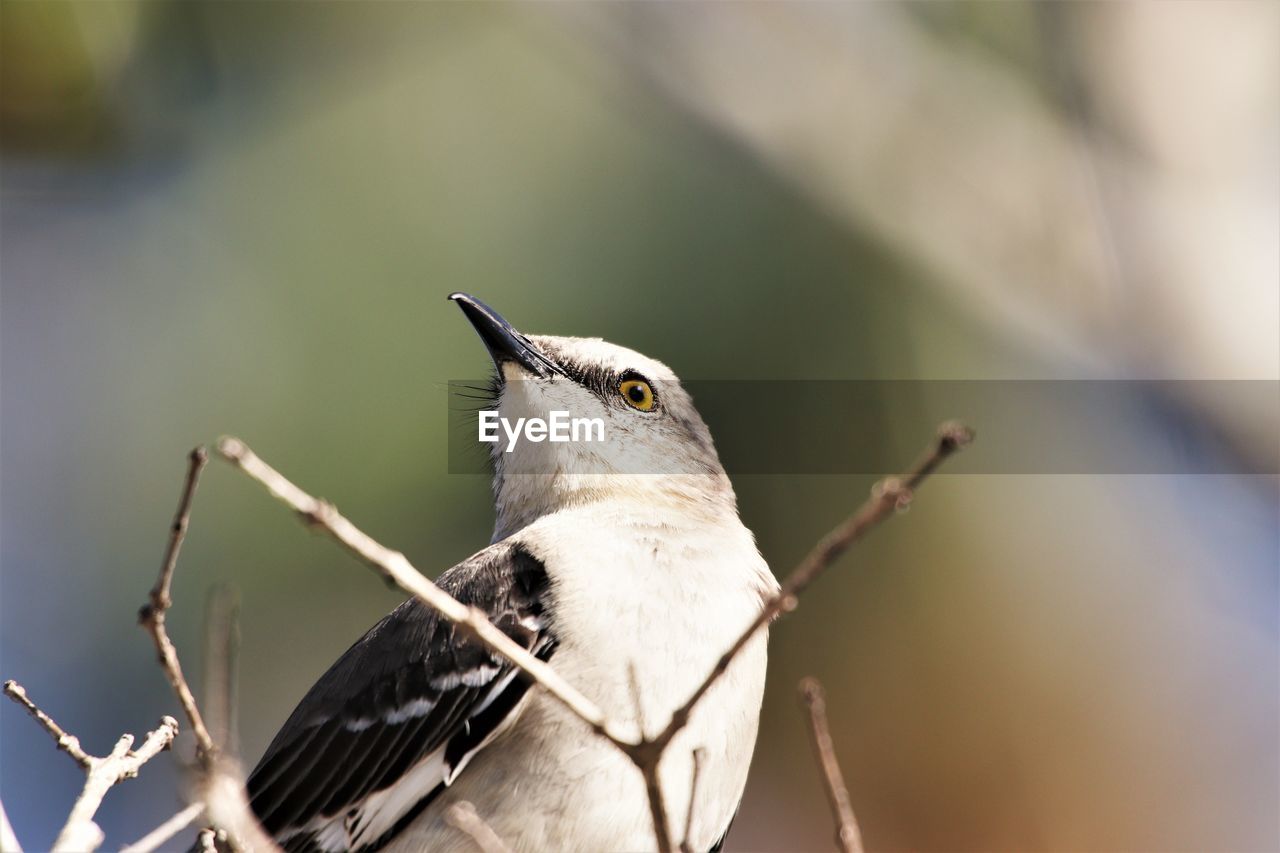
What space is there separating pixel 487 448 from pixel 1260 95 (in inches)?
143

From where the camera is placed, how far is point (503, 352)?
499cm

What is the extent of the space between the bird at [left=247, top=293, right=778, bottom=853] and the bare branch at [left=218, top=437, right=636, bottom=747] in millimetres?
808

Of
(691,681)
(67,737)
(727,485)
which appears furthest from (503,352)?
(67,737)

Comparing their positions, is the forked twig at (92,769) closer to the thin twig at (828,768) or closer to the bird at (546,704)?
the bird at (546,704)

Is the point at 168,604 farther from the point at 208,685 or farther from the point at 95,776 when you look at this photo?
the point at 95,776

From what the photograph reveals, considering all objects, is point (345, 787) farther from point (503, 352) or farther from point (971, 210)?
point (971, 210)

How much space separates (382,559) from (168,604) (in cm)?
48

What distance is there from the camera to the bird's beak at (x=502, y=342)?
4.88 metres

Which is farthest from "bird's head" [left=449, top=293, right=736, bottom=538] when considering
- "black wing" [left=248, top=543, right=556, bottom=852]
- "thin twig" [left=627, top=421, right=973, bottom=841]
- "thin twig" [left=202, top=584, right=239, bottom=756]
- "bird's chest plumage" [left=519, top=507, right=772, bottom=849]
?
"thin twig" [left=627, top=421, right=973, bottom=841]

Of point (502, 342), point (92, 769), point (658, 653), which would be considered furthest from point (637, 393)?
point (92, 769)

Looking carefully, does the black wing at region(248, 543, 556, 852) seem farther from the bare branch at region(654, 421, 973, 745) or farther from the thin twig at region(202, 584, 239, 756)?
the bare branch at region(654, 421, 973, 745)

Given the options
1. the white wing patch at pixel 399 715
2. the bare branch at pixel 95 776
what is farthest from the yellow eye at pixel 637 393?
the bare branch at pixel 95 776

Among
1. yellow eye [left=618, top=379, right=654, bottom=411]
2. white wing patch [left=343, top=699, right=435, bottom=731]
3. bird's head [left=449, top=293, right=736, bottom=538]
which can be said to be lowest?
white wing patch [left=343, top=699, right=435, bottom=731]

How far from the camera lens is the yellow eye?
17.1ft
